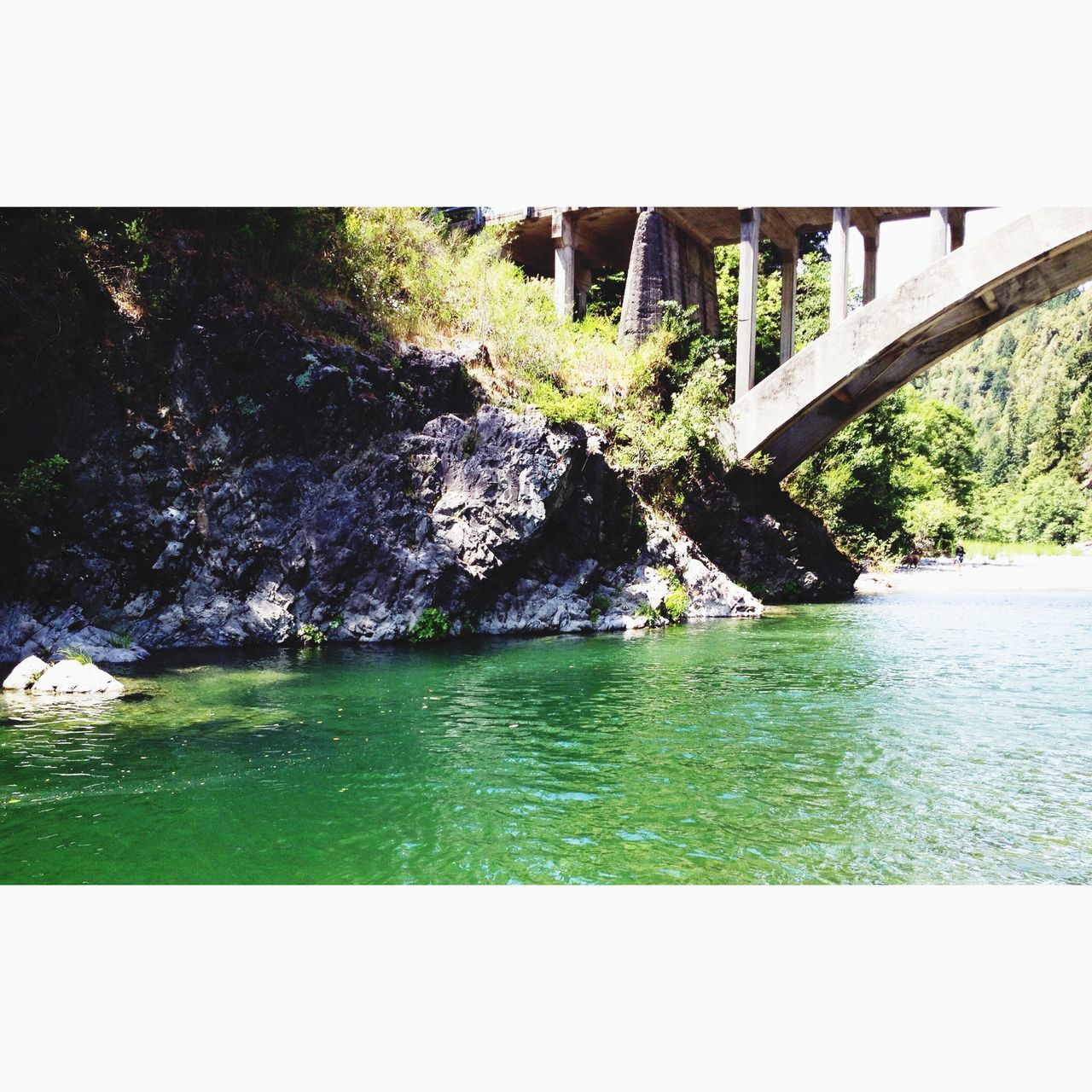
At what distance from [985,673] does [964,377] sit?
87778mm

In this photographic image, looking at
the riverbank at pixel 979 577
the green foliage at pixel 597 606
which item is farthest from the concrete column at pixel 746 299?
the green foliage at pixel 597 606

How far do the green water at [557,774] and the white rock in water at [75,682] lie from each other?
425mm

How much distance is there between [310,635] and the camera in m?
12.6

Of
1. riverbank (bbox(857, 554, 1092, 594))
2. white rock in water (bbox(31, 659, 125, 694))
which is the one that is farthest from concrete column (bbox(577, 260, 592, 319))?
white rock in water (bbox(31, 659, 125, 694))

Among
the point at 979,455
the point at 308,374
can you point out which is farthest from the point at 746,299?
the point at 979,455

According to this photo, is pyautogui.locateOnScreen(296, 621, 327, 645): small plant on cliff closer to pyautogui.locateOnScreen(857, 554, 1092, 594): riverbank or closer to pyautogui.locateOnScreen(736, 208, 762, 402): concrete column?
pyautogui.locateOnScreen(736, 208, 762, 402): concrete column

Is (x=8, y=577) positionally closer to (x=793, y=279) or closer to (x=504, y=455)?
(x=504, y=455)

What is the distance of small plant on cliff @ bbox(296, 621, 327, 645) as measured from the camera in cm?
1253

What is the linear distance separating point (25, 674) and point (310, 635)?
13.6ft

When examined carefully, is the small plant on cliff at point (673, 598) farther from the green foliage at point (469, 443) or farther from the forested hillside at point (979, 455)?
the forested hillside at point (979, 455)

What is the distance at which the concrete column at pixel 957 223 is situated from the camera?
17688 millimetres

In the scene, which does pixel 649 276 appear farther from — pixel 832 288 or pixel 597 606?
pixel 597 606

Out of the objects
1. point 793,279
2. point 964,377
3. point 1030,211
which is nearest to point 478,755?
point 1030,211

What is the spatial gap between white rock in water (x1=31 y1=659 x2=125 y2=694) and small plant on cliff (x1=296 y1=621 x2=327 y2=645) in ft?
12.2
